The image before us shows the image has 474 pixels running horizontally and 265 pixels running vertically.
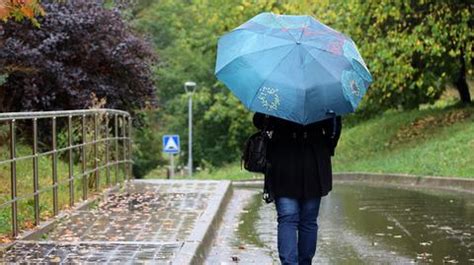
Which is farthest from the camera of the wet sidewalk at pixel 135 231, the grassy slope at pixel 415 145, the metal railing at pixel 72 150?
the grassy slope at pixel 415 145

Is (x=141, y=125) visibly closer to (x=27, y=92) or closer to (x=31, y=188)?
(x=27, y=92)

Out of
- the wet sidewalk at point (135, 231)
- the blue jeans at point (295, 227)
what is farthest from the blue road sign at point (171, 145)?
the blue jeans at point (295, 227)

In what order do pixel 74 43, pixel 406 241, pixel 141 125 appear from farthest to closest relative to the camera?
pixel 141 125 < pixel 74 43 < pixel 406 241

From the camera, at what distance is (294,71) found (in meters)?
6.26

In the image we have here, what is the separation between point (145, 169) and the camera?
49.7m

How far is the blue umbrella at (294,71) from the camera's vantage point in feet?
20.2

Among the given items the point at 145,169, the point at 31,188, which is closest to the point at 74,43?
the point at 31,188

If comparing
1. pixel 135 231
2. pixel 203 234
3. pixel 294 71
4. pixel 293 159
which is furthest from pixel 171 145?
pixel 294 71

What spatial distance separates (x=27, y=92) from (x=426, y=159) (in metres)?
9.02

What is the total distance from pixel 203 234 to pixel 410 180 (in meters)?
9.42

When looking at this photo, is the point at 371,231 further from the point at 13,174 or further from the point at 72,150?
the point at 13,174

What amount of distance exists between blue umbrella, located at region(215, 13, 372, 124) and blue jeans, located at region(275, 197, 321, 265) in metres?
0.73

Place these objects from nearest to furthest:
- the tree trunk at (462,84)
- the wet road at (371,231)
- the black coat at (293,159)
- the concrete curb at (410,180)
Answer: the black coat at (293,159)
the wet road at (371,231)
the concrete curb at (410,180)
the tree trunk at (462,84)

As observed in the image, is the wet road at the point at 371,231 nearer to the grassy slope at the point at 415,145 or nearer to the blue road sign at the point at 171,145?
the grassy slope at the point at 415,145
